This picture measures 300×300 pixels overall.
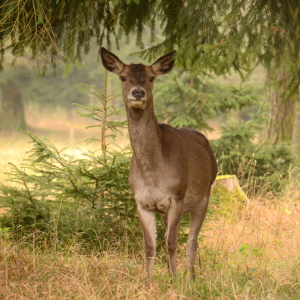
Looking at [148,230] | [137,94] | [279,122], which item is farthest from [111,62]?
[279,122]

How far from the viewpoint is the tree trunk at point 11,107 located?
1483 inches

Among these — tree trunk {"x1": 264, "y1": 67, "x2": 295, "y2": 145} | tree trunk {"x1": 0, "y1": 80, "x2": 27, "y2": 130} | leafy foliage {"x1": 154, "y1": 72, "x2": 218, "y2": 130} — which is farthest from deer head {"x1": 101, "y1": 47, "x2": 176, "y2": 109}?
tree trunk {"x1": 0, "y1": 80, "x2": 27, "y2": 130}

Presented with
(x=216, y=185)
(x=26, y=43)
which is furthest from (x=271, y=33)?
(x=216, y=185)

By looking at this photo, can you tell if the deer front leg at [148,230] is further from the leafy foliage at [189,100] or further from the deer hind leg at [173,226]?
the leafy foliage at [189,100]

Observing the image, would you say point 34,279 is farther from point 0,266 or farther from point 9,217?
point 9,217

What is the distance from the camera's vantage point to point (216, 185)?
9727mm

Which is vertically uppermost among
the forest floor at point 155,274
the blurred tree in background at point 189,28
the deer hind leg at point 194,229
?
the blurred tree in background at point 189,28

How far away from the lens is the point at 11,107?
3800cm

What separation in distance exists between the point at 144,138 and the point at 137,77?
64cm

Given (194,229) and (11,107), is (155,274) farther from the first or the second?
(11,107)

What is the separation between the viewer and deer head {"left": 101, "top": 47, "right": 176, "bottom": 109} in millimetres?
5234

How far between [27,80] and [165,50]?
109 feet

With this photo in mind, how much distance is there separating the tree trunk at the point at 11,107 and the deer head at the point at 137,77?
32.9 metres

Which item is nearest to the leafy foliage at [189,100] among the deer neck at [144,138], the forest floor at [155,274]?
the forest floor at [155,274]
